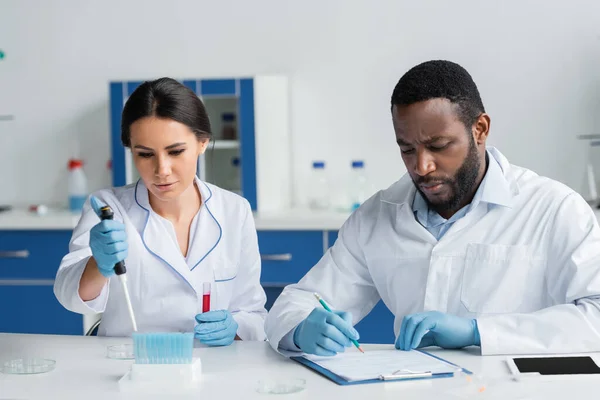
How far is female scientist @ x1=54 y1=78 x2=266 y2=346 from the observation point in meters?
2.06

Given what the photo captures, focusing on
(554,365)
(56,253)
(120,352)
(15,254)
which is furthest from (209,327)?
(15,254)

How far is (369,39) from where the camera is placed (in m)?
3.68

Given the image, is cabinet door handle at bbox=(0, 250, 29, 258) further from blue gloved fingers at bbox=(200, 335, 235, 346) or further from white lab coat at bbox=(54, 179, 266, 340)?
blue gloved fingers at bbox=(200, 335, 235, 346)

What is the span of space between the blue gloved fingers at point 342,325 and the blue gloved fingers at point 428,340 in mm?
186

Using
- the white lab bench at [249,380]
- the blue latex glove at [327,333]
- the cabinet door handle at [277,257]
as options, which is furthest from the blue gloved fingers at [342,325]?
the cabinet door handle at [277,257]

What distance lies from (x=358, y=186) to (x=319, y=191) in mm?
196

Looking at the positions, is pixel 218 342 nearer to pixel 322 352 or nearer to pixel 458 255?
pixel 322 352

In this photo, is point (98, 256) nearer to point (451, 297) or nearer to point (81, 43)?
point (451, 297)

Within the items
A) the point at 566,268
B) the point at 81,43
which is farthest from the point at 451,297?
the point at 81,43

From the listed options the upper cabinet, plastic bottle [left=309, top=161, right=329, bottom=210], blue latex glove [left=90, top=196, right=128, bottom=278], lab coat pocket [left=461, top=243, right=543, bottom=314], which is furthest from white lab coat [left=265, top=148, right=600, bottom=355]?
plastic bottle [left=309, top=161, right=329, bottom=210]

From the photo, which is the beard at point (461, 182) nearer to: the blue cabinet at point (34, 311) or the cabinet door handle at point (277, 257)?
the cabinet door handle at point (277, 257)

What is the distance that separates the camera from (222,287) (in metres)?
2.14

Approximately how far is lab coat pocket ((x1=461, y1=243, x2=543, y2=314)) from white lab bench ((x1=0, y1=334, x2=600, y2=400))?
0.55 ft

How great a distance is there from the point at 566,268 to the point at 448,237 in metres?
0.26
